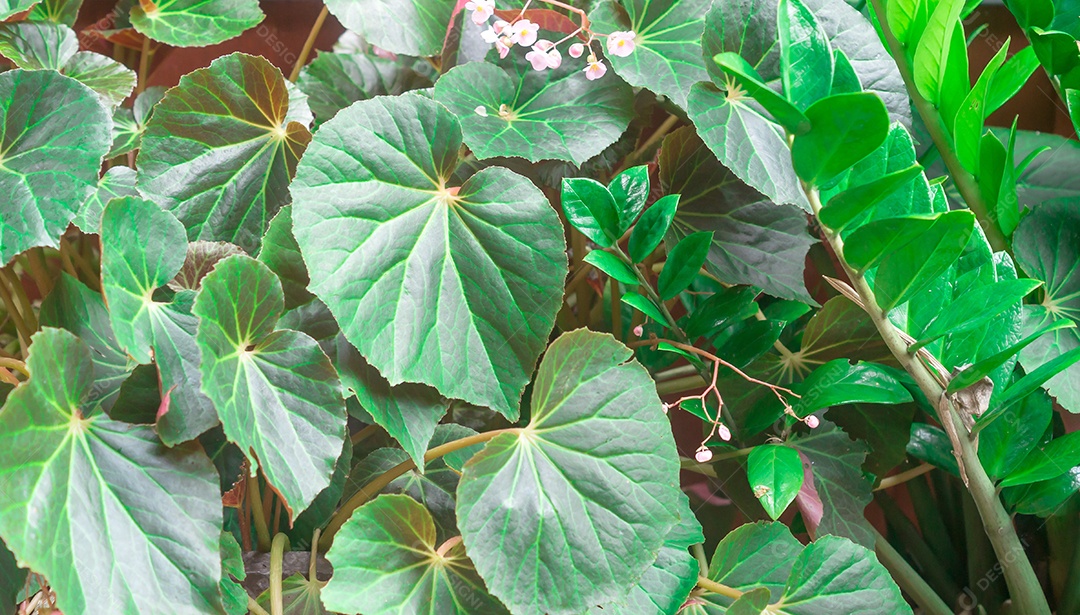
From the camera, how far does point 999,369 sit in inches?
25.5

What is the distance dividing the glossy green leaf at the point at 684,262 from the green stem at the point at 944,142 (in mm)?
256

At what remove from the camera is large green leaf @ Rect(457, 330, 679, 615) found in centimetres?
53

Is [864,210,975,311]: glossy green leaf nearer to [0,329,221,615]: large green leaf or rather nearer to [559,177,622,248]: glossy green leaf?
[559,177,622,248]: glossy green leaf

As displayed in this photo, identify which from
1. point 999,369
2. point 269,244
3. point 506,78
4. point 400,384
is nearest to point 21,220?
point 269,244

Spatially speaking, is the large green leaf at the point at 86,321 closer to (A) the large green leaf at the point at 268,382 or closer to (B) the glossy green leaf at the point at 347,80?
(A) the large green leaf at the point at 268,382

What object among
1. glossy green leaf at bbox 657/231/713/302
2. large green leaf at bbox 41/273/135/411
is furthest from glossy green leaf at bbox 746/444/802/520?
large green leaf at bbox 41/273/135/411

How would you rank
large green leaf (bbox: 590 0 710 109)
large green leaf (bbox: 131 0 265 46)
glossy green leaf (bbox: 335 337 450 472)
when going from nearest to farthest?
glossy green leaf (bbox: 335 337 450 472), large green leaf (bbox: 590 0 710 109), large green leaf (bbox: 131 0 265 46)

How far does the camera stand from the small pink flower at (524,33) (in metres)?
0.65

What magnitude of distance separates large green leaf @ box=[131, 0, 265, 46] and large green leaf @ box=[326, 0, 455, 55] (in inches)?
5.7

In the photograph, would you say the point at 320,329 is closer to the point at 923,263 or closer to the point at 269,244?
the point at 269,244

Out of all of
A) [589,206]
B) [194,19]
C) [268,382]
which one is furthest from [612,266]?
[194,19]

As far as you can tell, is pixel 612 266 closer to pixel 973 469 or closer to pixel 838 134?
pixel 838 134

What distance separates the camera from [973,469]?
668mm

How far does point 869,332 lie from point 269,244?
0.53 m
